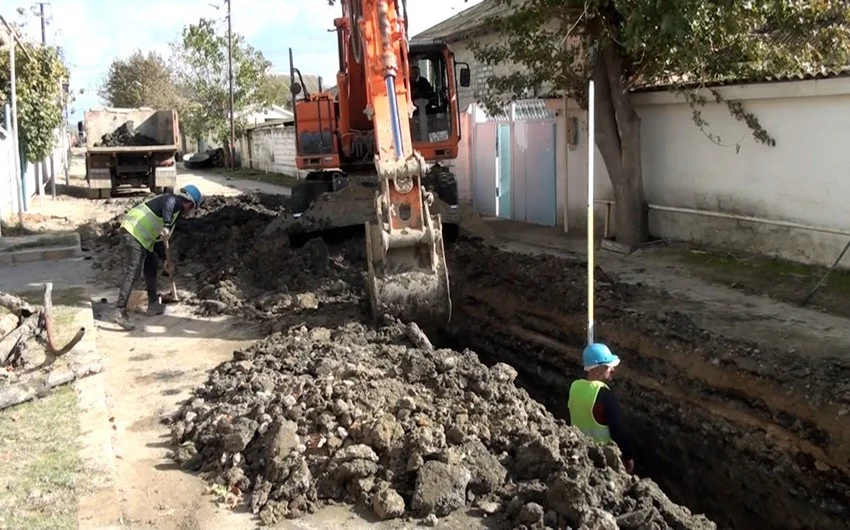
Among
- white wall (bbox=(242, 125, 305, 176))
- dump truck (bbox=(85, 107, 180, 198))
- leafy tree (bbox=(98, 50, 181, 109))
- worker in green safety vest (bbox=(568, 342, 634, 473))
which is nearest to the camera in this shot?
Result: worker in green safety vest (bbox=(568, 342, 634, 473))

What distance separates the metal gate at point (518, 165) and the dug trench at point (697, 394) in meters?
5.80

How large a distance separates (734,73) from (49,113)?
17.7 metres

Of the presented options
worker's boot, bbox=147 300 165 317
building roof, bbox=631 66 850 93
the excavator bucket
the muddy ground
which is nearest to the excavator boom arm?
the excavator bucket

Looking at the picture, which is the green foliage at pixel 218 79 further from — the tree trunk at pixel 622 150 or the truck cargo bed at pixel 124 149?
the tree trunk at pixel 622 150

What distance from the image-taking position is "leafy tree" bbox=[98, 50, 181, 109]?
2200 inches

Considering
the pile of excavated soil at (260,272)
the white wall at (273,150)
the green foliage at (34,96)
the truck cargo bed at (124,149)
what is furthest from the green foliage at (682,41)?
the white wall at (273,150)

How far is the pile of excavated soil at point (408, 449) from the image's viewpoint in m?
4.40

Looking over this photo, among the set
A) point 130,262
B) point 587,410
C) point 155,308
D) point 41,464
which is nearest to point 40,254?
point 155,308

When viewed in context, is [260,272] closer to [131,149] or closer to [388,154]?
[388,154]

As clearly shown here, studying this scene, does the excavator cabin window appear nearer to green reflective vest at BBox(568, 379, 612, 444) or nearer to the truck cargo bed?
green reflective vest at BBox(568, 379, 612, 444)

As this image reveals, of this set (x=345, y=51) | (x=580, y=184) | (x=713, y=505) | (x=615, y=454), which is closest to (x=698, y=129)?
(x=580, y=184)

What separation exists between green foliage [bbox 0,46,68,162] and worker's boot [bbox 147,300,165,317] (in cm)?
1254

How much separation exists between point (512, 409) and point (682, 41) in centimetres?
605

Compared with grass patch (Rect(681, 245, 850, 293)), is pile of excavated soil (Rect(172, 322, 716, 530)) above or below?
below
